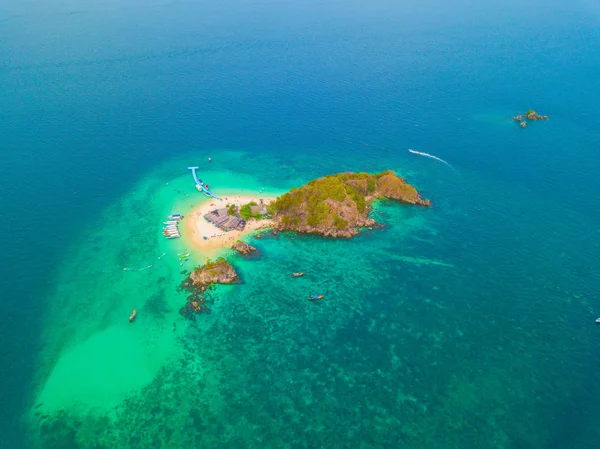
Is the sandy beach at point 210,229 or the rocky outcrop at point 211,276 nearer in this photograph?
the rocky outcrop at point 211,276

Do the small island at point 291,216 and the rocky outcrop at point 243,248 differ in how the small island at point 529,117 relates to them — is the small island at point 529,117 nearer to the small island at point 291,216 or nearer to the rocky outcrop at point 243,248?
the small island at point 291,216

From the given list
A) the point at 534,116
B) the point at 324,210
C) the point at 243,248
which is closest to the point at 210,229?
the point at 243,248

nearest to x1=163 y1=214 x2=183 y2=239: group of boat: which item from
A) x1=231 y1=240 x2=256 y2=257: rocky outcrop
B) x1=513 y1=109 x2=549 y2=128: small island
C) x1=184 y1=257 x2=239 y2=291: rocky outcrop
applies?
x1=184 y1=257 x2=239 y2=291: rocky outcrop

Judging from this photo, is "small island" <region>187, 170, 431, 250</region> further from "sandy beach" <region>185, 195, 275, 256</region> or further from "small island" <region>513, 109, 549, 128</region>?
"small island" <region>513, 109, 549, 128</region>

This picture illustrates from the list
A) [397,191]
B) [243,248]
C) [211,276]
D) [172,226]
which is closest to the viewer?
[211,276]

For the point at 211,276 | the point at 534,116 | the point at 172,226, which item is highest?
the point at 534,116

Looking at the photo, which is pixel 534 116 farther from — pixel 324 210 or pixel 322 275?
pixel 322 275

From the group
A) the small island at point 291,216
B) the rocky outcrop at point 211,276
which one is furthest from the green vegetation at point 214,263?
the small island at point 291,216
